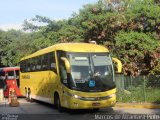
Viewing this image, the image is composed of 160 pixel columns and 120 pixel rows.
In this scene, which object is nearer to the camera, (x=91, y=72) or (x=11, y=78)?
(x=91, y=72)

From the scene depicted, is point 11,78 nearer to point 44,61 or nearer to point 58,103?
point 44,61

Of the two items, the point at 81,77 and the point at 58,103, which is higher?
the point at 81,77

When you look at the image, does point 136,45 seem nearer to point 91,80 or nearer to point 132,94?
point 132,94

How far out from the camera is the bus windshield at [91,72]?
1809 centimetres

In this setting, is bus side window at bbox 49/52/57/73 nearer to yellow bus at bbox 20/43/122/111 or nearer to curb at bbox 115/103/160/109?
yellow bus at bbox 20/43/122/111

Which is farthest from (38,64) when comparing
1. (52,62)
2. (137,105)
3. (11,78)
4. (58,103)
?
(11,78)

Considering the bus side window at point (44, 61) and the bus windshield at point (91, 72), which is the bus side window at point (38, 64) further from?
the bus windshield at point (91, 72)

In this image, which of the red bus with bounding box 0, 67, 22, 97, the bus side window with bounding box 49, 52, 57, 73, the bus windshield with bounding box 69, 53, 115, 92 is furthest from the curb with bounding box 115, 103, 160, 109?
the red bus with bounding box 0, 67, 22, 97

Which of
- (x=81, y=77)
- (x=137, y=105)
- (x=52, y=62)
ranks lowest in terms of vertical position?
(x=137, y=105)

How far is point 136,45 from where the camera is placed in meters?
29.3

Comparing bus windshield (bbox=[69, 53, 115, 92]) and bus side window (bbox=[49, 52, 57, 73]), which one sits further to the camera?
bus side window (bbox=[49, 52, 57, 73])

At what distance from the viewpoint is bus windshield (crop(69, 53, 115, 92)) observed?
→ 18.1 metres

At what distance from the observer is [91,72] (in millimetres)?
18406

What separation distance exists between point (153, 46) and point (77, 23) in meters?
9.06
